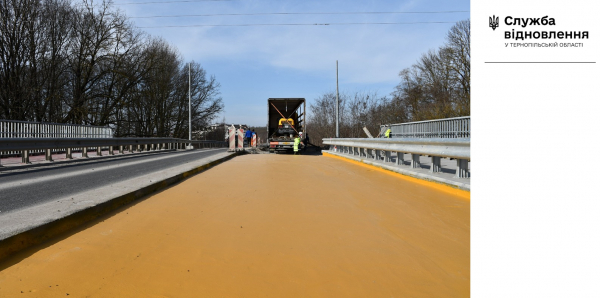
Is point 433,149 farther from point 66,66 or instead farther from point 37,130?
point 66,66

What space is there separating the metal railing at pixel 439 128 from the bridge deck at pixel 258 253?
13681mm

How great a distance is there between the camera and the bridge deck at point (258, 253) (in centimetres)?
223

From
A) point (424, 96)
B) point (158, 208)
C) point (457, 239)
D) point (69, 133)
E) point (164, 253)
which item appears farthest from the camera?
point (424, 96)

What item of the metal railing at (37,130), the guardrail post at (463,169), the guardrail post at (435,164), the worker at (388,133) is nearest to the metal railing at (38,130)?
the metal railing at (37,130)

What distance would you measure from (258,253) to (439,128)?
1885 cm

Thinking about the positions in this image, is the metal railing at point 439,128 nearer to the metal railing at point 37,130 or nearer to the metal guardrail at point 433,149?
the metal guardrail at point 433,149

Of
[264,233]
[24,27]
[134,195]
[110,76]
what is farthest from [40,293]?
[110,76]

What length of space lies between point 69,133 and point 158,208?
18.3 m

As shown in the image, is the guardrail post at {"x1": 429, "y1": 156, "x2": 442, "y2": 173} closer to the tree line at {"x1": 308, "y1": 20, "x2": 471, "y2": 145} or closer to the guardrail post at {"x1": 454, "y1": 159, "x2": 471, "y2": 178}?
the guardrail post at {"x1": 454, "y1": 159, "x2": 471, "y2": 178}

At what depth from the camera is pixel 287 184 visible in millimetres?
6543

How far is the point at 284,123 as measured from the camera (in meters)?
24.2

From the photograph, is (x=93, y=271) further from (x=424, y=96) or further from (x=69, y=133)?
(x=424, y=96)
